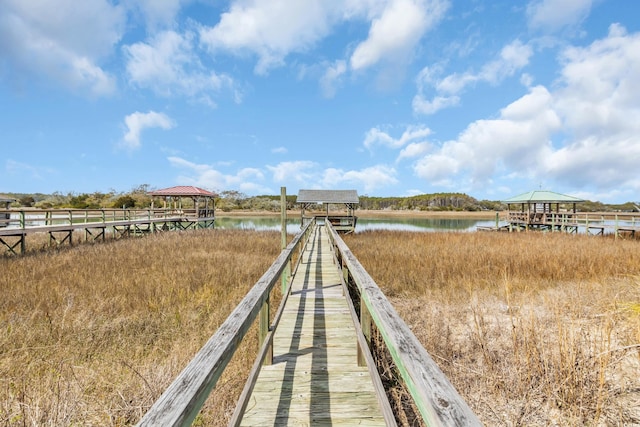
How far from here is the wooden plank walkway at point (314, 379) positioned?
96.0 inches

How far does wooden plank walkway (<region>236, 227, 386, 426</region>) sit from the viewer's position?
96.0 inches

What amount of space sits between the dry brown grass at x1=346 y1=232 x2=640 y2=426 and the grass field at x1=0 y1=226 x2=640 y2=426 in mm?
26

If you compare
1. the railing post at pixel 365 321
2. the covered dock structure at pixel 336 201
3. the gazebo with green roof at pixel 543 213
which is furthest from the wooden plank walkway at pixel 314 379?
the gazebo with green roof at pixel 543 213

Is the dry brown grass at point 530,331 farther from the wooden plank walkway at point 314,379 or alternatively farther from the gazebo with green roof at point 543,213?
the gazebo with green roof at point 543,213

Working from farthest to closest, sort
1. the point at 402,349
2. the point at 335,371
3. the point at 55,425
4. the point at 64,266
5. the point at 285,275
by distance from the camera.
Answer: the point at 64,266
the point at 285,275
the point at 335,371
the point at 55,425
the point at 402,349

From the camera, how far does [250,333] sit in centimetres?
458

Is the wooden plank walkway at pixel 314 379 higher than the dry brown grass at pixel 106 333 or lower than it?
higher

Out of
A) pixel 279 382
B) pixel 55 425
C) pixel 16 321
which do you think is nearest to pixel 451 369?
pixel 279 382

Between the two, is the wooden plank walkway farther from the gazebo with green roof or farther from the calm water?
the gazebo with green roof

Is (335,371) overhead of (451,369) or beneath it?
overhead

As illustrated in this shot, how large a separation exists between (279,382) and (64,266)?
996 centimetres

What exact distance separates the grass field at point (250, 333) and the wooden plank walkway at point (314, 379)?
532 mm

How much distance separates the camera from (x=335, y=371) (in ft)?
10.2

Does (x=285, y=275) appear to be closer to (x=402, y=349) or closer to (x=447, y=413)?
(x=402, y=349)
